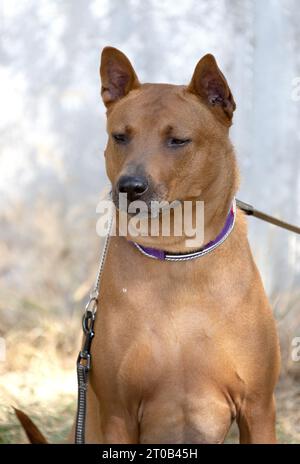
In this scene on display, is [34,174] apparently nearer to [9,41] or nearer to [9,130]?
[9,130]

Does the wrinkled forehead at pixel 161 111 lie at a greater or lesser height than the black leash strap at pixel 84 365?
greater

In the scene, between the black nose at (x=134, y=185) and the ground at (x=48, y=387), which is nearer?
the black nose at (x=134, y=185)

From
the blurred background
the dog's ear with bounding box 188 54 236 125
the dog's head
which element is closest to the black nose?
the dog's head

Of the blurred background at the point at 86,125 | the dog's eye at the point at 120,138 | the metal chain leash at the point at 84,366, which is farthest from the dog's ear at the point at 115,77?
the blurred background at the point at 86,125

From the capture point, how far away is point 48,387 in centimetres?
468

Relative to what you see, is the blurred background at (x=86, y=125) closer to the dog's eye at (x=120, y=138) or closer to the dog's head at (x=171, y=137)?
the dog's head at (x=171, y=137)

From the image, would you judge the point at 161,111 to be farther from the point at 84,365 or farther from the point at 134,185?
the point at 84,365

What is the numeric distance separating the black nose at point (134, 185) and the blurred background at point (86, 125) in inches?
83.6

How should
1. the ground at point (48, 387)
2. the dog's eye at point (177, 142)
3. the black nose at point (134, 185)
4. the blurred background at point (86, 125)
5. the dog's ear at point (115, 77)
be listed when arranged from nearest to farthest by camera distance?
the black nose at point (134, 185)
the dog's eye at point (177, 142)
the dog's ear at point (115, 77)
the ground at point (48, 387)
the blurred background at point (86, 125)

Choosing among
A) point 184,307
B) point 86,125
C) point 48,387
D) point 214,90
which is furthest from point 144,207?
point 86,125

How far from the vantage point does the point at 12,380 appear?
15.4ft

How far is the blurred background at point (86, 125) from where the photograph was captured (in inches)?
196

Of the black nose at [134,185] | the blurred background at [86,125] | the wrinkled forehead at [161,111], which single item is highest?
the blurred background at [86,125]

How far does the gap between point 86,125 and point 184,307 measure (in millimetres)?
2209
